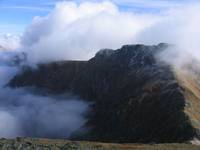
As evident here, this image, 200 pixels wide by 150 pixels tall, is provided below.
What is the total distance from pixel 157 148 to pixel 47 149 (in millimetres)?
40585

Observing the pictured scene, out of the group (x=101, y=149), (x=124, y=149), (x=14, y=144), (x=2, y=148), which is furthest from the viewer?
(x=124, y=149)

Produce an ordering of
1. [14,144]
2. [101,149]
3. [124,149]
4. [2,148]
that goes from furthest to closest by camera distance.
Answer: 1. [124,149]
2. [101,149]
3. [14,144]
4. [2,148]

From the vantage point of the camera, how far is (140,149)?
135750mm

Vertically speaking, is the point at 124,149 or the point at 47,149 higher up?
the point at 124,149

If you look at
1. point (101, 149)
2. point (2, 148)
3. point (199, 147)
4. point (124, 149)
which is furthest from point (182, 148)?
point (2, 148)

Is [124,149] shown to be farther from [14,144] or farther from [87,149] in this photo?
[14,144]

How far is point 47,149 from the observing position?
103375mm

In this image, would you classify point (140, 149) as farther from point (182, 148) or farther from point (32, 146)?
point (32, 146)

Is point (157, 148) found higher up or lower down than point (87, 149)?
higher up

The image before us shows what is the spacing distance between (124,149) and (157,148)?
8696 millimetres

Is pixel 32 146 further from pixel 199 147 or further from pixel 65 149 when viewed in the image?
pixel 199 147

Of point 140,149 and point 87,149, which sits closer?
point 87,149

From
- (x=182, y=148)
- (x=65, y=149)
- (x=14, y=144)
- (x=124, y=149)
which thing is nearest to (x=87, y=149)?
(x=65, y=149)

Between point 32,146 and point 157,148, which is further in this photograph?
point 157,148
